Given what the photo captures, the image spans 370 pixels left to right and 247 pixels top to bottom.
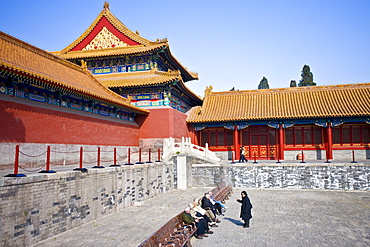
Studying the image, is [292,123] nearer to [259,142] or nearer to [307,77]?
[259,142]

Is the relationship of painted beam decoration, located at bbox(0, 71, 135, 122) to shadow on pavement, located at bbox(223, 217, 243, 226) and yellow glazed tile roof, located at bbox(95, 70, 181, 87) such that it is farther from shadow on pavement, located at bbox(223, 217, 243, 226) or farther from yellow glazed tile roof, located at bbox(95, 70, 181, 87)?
shadow on pavement, located at bbox(223, 217, 243, 226)

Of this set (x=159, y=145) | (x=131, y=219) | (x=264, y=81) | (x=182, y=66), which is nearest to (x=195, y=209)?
(x=131, y=219)

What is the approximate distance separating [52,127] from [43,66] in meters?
3.22

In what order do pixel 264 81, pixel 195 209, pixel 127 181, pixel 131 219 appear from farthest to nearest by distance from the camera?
pixel 264 81 → pixel 127 181 → pixel 131 219 → pixel 195 209

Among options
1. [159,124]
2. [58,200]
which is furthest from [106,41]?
[58,200]

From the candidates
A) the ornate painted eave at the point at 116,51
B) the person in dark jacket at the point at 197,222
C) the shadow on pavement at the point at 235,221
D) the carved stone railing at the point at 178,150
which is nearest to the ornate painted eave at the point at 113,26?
the ornate painted eave at the point at 116,51

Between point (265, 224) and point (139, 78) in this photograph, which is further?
point (139, 78)

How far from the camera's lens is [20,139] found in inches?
447

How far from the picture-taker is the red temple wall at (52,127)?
11.0m

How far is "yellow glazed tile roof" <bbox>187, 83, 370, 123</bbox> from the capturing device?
75.2ft

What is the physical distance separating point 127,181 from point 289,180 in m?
9.52

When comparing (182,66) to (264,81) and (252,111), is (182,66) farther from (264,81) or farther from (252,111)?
(264,81)

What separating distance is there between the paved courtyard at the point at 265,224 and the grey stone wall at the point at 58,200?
337mm

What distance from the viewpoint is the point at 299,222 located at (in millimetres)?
10133
